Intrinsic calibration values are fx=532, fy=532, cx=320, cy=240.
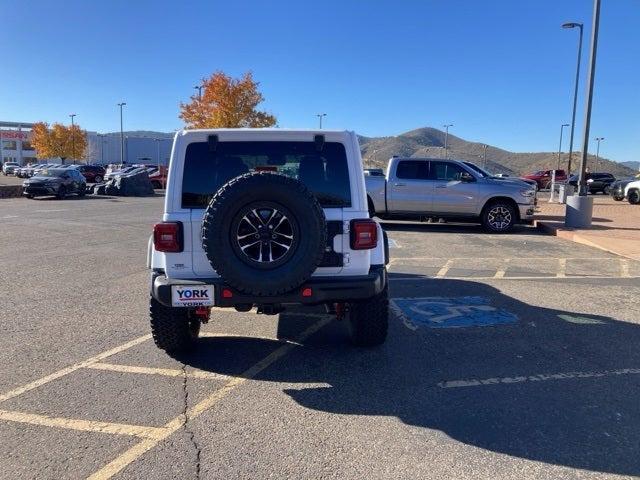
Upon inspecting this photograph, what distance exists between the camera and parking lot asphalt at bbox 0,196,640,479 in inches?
121

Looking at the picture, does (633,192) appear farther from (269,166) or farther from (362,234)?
(269,166)

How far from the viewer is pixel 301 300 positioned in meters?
4.09

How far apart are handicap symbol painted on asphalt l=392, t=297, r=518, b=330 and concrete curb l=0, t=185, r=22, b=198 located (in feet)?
92.4

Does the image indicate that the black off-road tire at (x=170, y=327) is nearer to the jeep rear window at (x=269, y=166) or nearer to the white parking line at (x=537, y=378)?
the jeep rear window at (x=269, y=166)

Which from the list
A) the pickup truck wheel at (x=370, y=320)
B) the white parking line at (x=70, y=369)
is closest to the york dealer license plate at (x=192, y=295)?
the white parking line at (x=70, y=369)

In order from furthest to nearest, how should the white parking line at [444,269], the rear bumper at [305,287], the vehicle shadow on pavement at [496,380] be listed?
the white parking line at [444,269]
the rear bumper at [305,287]
the vehicle shadow on pavement at [496,380]

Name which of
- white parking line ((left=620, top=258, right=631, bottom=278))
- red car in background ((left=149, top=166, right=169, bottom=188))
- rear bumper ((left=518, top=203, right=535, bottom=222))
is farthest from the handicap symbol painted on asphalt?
red car in background ((left=149, top=166, right=169, bottom=188))

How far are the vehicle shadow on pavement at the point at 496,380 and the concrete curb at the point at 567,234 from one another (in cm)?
610

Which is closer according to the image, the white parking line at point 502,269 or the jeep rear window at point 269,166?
the jeep rear window at point 269,166

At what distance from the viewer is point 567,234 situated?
13.8 metres

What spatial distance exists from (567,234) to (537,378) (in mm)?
10594

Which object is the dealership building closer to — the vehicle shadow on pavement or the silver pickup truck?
the silver pickup truck

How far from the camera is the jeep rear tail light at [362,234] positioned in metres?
4.28

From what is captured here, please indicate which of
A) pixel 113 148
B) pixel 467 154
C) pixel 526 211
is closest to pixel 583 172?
pixel 526 211
